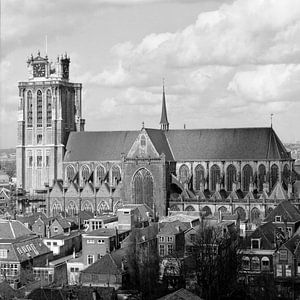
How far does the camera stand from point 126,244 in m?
86.8

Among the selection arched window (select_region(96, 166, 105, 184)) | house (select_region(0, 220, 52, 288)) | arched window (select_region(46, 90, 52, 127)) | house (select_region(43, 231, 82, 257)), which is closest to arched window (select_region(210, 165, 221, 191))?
arched window (select_region(96, 166, 105, 184))

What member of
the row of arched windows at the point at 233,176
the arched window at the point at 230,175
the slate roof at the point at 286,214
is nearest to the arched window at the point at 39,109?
the row of arched windows at the point at 233,176

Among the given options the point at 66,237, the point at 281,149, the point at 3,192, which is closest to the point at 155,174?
the point at 281,149

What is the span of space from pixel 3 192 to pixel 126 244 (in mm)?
100721

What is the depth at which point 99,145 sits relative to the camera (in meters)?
145

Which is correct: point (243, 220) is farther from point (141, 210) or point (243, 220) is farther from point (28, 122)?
point (28, 122)

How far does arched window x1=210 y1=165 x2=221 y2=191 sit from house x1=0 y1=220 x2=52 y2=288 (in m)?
47.9

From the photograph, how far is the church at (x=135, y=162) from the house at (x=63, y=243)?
28.0 m

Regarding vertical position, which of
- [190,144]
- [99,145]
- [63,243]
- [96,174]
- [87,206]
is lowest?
[63,243]

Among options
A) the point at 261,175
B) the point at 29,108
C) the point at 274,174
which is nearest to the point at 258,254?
the point at 274,174

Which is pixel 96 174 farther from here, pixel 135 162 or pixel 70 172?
pixel 135 162

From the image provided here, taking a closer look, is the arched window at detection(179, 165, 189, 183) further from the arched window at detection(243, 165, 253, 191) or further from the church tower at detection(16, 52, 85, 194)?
the church tower at detection(16, 52, 85, 194)

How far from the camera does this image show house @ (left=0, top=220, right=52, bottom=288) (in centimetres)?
8302

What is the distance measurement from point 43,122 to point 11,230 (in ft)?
193
